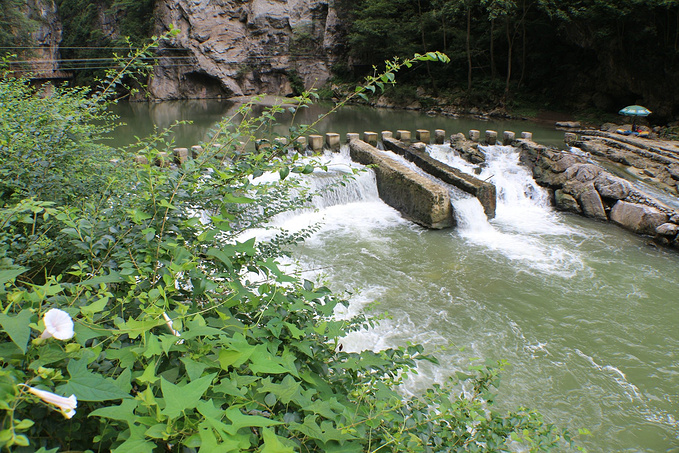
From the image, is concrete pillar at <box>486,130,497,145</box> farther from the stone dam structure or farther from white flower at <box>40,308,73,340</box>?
white flower at <box>40,308,73,340</box>

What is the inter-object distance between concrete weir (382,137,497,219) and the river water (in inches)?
14.6

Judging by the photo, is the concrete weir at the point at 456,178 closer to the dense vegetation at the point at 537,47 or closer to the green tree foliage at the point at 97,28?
the dense vegetation at the point at 537,47

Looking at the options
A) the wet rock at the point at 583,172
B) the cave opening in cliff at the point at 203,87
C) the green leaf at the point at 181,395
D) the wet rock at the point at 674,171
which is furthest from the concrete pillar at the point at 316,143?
the cave opening in cliff at the point at 203,87

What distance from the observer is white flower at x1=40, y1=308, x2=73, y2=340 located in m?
0.95

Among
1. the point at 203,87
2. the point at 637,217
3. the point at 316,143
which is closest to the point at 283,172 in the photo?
the point at 637,217

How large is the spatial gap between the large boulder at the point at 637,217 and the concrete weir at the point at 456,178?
98.4 inches

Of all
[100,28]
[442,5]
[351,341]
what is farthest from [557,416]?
[100,28]

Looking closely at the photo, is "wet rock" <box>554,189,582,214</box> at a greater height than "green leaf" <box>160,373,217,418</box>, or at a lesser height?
lesser

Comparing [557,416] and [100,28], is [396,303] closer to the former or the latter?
[557,416]

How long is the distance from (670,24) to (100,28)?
125 ft

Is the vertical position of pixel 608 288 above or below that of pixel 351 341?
above

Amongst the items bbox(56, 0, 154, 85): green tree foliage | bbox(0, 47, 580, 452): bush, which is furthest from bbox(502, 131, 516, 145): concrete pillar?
bbox(56, 0, 154, 85): green tree foliage

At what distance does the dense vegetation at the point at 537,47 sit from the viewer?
51.1 feet

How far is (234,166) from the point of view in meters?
2.24
